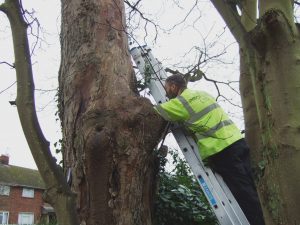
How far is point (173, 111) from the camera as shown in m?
3.43

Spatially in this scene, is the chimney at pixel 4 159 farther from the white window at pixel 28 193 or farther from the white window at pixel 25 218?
the white window at pixel 25 218

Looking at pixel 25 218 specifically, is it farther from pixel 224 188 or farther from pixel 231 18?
pixel 231 18

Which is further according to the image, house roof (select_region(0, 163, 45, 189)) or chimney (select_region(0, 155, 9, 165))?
chimney (select_region(0, 155, 9, 165))

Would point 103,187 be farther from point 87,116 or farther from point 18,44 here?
point 18,44

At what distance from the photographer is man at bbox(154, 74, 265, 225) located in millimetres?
3465

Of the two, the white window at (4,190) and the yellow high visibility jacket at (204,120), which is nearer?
the yellow high visibility jacket at (204,120)

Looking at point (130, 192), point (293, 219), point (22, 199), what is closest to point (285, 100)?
point (293, 219)

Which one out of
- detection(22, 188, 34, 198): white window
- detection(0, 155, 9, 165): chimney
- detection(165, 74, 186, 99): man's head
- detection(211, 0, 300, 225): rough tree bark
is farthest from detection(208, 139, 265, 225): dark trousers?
detection(0, 155, 9, 165): chimney

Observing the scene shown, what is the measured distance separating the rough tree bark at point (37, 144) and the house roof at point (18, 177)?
27842 mm

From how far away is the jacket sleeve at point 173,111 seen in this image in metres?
3.27

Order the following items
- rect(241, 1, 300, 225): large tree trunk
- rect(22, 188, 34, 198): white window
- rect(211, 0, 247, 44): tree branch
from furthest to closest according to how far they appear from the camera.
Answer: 1. rect(22, 188, 34, 198): white window
2. rect(211, 0, 247, 44): tree branch
3. rect(241, 1, 300, 225): large tree trunk

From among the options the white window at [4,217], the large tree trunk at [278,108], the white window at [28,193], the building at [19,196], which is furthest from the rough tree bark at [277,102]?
the white window at [28,193]

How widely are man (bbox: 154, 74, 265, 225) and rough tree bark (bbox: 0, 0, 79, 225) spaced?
1.46 metres

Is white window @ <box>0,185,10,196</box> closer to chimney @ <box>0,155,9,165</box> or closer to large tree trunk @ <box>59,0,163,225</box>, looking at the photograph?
chimney @ <box>0,155,9,165</box>
